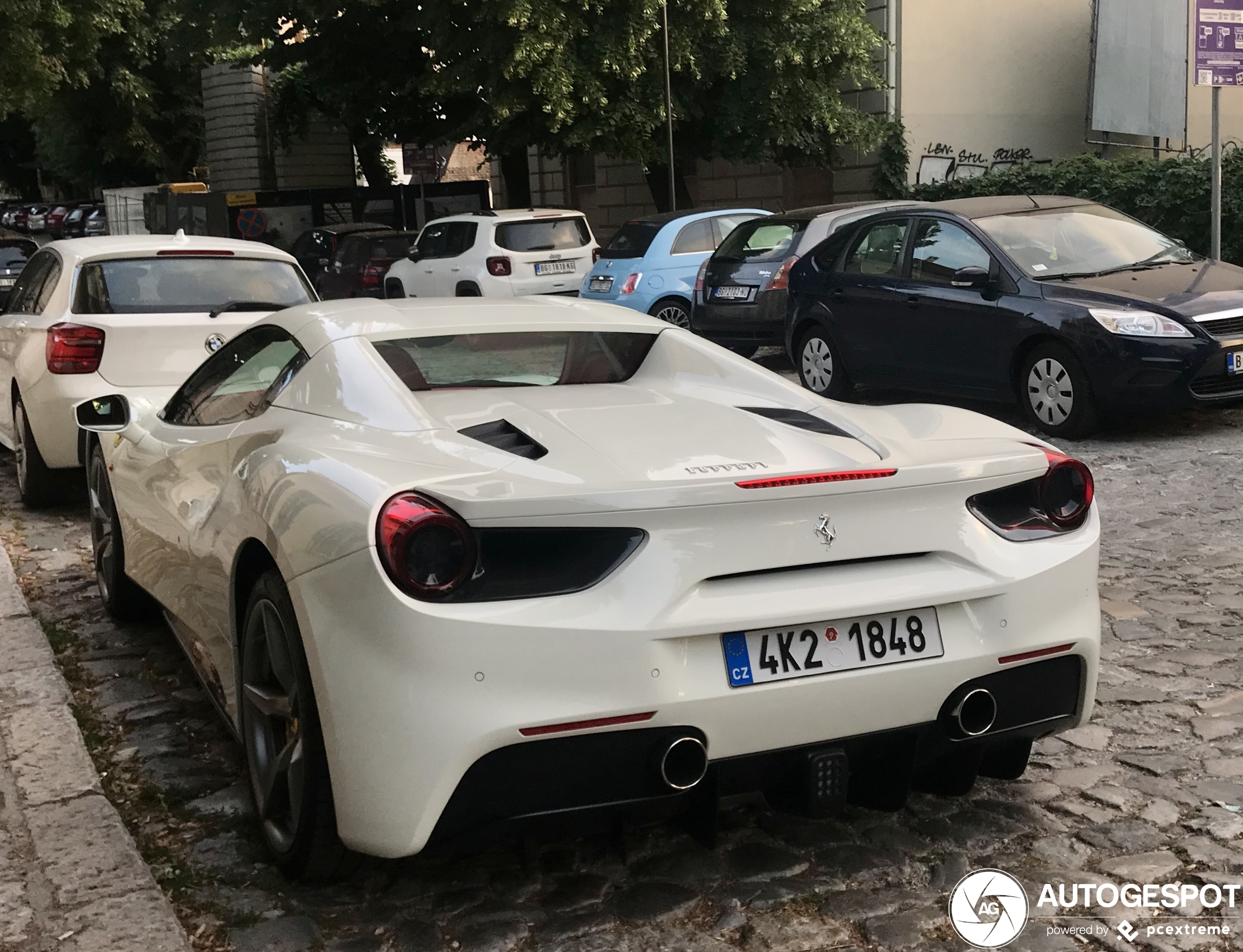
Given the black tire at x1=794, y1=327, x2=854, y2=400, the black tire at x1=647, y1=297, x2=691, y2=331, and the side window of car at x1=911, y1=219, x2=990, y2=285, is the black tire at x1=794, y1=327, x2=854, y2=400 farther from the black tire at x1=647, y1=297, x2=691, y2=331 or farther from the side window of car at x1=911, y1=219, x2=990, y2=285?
the black tire at x1=647, y1=297, x2=691, y2=331

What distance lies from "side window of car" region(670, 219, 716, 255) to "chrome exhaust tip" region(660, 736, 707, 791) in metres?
13.5

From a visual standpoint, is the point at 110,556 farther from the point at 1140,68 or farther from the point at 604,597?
the point at 1140,68

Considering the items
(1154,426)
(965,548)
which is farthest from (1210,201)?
(965,548)

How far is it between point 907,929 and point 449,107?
88.1 feet

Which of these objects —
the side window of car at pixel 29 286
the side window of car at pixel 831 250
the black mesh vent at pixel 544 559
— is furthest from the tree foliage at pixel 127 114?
the black mesh vent at pixel 544 559

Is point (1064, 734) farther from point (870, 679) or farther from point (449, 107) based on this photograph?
point (449, 107)

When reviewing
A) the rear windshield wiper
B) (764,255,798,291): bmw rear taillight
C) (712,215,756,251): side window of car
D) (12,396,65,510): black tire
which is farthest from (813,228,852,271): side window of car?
(12,396,65,510): black tire

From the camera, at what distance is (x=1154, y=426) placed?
10.2 metres

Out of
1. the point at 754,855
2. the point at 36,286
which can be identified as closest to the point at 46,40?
the point at 36,286

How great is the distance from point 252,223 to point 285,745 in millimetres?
31976

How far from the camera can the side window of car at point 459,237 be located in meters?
19.8

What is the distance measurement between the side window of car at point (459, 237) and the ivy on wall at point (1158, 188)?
7248 mm

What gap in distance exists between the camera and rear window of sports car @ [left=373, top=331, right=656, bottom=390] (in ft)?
13.5

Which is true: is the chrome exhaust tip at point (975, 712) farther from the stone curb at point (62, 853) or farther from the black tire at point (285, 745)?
the stone curb at point (62, 853)
